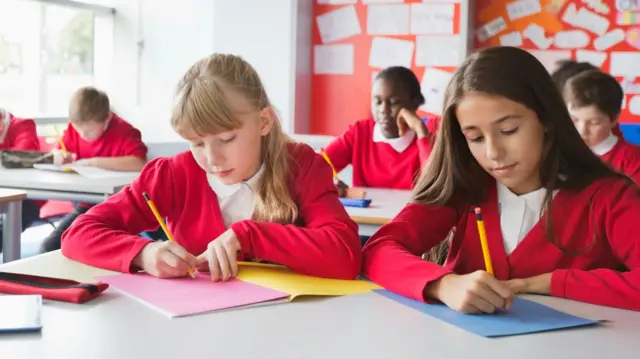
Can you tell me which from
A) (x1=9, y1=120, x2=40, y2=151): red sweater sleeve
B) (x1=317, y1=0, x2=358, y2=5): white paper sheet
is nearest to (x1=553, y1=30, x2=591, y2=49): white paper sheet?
(x1=317, y1=0, x2=358, y2=5): white paper sheet

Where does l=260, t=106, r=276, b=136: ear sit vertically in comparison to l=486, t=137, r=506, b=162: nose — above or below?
above

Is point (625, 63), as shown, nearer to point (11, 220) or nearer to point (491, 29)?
point (491, 29)

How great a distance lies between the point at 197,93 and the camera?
1521 millimetres

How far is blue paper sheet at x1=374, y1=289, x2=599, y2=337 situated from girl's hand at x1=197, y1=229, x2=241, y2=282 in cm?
31

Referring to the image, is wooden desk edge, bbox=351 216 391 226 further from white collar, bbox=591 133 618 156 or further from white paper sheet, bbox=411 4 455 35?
white paper sheet, bbox=411 4 455 35

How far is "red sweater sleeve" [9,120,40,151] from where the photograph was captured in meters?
3.92

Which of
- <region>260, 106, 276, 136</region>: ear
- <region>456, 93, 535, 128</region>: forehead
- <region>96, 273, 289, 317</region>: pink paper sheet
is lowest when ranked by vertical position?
<region>96, 273, 289, 317</region>: pink paper sheet

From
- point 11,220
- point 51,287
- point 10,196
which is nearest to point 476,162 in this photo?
point 51,287

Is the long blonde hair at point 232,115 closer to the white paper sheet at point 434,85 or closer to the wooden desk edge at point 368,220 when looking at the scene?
the wooden desk edge at point 368,220

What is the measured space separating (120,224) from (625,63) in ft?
10.4

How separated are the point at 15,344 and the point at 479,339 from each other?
601 mm

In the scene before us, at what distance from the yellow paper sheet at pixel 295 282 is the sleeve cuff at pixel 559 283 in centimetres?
29

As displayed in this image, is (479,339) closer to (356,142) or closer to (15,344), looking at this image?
(15,344)

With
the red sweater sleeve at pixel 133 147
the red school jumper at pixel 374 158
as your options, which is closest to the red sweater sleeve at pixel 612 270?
the red school jumper at pixel 374 158
